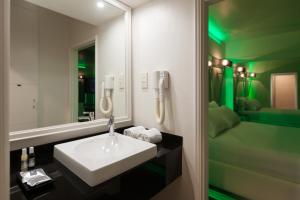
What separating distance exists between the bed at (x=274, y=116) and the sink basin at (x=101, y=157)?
141 inches

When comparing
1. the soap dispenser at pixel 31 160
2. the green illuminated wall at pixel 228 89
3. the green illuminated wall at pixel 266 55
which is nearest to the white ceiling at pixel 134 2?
the soap dispenser at pixel 31 160

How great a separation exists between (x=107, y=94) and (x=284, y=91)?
4023mm

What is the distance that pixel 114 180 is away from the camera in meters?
0.90

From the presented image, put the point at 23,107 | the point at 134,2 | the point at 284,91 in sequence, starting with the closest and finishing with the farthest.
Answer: the point at 23,107 → the point at 134,2 → the point at 284,91

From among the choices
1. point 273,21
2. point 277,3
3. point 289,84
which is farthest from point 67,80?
point 289,84

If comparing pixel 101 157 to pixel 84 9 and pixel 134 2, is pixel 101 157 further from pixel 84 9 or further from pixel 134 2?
pixel 134 2

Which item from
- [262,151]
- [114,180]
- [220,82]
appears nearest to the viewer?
[114,180]

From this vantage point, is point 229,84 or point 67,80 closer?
point 67,80

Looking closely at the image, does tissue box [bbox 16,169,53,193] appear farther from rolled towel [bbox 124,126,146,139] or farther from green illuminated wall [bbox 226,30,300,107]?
green illuminated wall [bbox 226,30,300,107]

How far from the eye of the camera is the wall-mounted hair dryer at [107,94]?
60.7 inches

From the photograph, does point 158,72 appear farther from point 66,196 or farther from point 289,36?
point 289,36

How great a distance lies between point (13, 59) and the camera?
1032 mm

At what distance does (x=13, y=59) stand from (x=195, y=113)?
1.24 meters

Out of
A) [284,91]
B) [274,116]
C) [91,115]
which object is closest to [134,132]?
[91,115]
